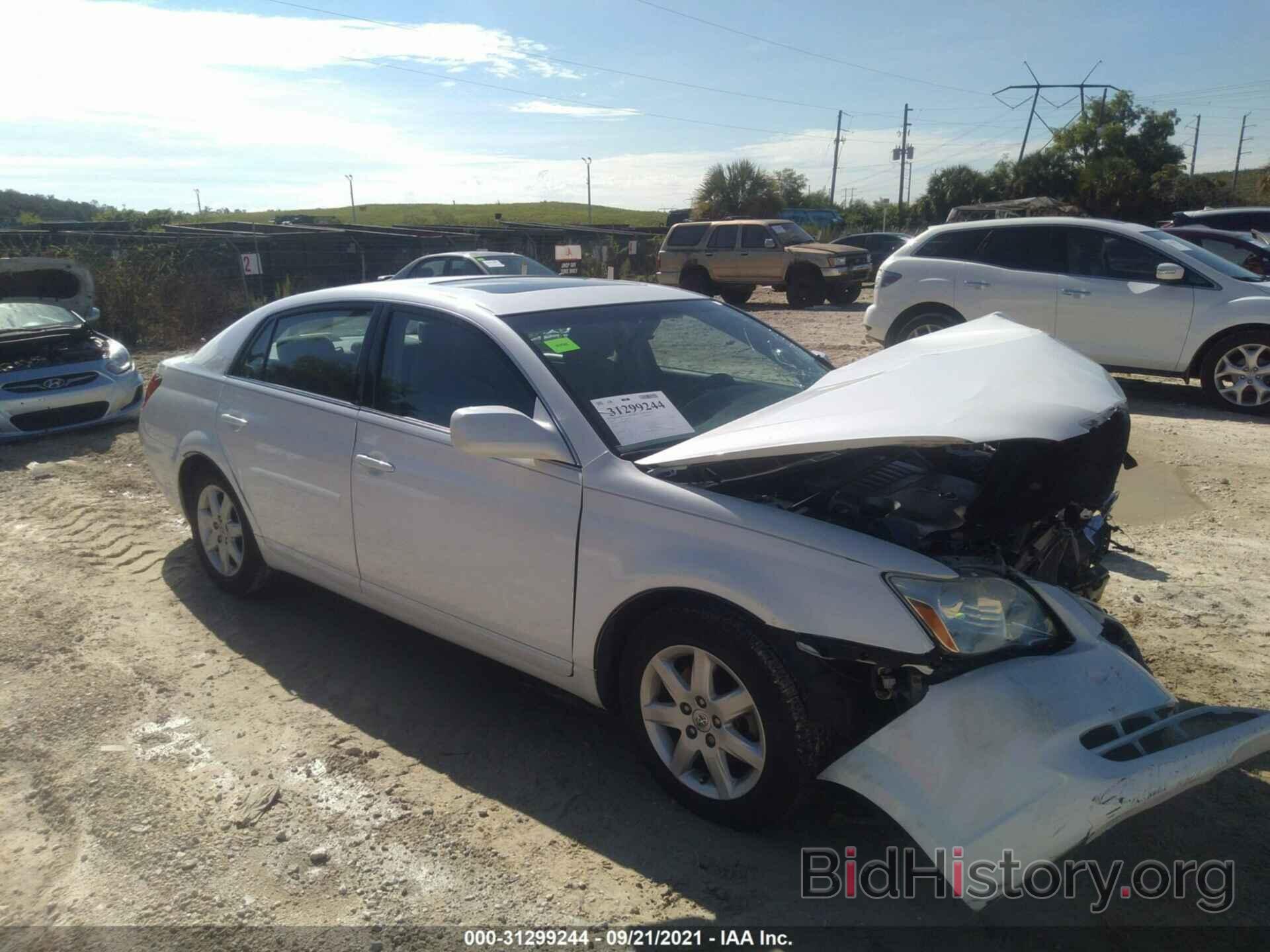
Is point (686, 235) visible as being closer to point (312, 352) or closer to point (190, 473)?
point (190, 473)

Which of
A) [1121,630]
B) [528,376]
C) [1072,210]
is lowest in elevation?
[1121,630]

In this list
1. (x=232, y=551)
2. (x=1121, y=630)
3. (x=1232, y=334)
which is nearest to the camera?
(x=1121, y=630)

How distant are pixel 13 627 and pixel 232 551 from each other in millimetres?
1069

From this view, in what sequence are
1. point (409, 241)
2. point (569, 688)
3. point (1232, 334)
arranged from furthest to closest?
point (409, 241), point (1232, 334), point (569, 688)

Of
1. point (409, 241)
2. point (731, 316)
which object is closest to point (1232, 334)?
point (731, 316)

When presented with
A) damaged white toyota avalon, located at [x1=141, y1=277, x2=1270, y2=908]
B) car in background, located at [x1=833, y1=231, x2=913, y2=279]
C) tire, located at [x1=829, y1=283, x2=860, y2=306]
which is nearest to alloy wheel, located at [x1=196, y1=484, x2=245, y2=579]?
damaged white toyota avalon, located at [x1=141, y1=277, x2=1270, y2=908]

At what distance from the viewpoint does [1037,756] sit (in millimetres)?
2318

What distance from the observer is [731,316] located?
4352 millimetres

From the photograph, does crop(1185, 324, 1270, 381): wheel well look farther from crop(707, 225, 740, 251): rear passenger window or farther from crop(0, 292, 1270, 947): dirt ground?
crop(707, 225, 740, 251): rear passenger window

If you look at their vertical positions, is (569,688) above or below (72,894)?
above

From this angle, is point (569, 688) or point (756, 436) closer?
point (756, 436)

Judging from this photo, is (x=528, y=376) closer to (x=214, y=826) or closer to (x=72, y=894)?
→ (x=214, y=826)

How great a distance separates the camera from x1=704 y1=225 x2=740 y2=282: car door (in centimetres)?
2086

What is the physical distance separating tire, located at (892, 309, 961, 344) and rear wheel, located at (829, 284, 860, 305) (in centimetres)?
967
